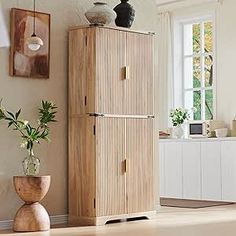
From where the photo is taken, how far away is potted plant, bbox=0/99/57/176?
428 centimetres

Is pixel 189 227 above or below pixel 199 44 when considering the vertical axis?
below

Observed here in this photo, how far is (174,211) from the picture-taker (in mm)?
5793

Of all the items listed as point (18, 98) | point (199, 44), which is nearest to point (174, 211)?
point (18, 98)

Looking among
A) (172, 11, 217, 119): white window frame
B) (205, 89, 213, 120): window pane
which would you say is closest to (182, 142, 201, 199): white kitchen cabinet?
(205, 89, 213, 120): window pane

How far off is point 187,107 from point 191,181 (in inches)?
59.9

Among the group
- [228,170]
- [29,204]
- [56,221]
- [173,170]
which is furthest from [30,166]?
[173,170]

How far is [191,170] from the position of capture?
7.48 metres

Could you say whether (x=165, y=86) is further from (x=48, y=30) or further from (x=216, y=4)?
(x=48, y=30)

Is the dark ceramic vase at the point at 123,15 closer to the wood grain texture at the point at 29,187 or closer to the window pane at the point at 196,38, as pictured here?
the wood grain texture at the point at 29,187

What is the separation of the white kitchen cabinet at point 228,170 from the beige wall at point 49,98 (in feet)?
9.67

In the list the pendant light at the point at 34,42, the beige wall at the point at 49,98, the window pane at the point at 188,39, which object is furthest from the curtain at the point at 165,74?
the pendant light at the point at 34,42

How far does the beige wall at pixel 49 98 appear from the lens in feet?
14.5

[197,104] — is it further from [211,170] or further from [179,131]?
[211,170]

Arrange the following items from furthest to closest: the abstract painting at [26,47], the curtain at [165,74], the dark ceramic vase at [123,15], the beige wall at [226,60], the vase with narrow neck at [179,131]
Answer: the curtain at [165,74], the vase with narrow neck at [179,131], the beige wall at [226,60], the dark ceramic vase at [123,15], the abstract painting at [26,47]
